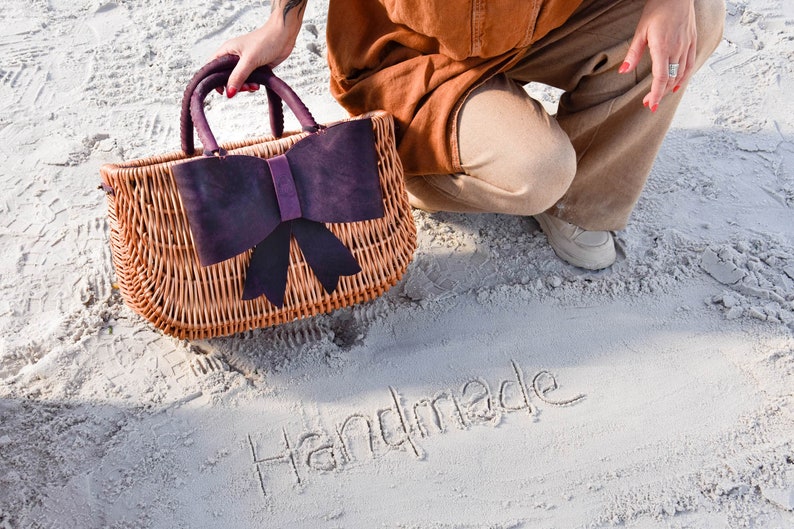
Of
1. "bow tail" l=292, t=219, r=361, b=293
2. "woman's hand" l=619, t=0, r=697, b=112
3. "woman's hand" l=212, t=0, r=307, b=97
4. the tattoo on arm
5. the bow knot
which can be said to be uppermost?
the tattoo on arm

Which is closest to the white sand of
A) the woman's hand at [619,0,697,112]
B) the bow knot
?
the bow knot

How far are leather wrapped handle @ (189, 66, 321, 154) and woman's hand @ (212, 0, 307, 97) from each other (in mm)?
20

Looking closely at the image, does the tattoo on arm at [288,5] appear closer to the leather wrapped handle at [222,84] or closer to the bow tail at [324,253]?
the leather wrapped handle at [222,84]

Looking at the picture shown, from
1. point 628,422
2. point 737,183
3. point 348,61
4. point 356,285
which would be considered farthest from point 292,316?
point 737,183

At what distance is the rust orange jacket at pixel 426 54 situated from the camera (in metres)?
1.43

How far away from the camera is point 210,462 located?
4.77 ft

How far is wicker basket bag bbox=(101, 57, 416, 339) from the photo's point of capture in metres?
1.36

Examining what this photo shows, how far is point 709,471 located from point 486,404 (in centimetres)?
48

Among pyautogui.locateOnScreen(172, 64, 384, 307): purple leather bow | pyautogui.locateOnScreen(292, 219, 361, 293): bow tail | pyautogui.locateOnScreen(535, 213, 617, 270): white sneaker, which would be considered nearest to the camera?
pyautogui.locateOnScreen(172, 64, 384, 307): purple leather bow

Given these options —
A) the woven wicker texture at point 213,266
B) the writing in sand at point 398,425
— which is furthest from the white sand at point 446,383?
the woven wicker texture at point 213,266

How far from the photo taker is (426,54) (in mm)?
1602

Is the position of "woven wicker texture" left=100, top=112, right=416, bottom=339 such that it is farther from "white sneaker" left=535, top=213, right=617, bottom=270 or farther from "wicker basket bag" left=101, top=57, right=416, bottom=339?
"white sneaker" left=535, top=213, right=617, bottom=270

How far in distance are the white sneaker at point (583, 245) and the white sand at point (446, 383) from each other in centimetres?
4

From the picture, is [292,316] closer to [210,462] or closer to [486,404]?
[210,462]
